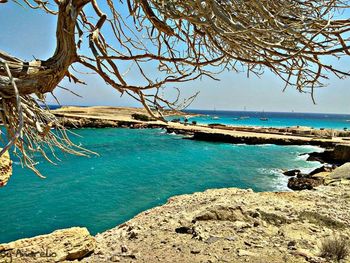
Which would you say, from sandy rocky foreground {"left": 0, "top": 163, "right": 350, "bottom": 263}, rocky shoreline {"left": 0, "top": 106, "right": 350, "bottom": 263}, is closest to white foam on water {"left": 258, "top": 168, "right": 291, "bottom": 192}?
rocky shoreline {"left": 0, "top": 106, "right": 350, "bottom": 263}

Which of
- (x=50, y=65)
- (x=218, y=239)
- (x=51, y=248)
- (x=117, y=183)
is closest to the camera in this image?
(x=50, y=65)

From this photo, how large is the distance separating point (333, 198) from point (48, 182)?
12.5 metres

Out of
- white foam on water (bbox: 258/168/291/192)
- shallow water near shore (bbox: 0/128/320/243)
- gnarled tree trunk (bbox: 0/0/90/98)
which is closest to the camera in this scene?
gnarled tree trunk (bbox: 0/0/90/98)

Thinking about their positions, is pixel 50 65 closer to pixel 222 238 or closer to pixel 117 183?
pixel 222 238

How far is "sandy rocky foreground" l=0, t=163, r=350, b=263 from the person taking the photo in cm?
485

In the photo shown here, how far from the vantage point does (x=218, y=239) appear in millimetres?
5344

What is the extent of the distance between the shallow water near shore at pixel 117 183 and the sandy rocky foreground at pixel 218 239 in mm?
4283

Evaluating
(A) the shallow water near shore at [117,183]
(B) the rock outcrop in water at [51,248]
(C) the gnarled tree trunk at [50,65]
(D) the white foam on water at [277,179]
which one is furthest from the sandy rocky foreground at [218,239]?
(D) the white foam on water at [277,179]

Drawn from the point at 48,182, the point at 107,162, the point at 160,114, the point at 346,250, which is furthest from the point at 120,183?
the point at 160,114

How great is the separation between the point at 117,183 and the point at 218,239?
36.9 feet

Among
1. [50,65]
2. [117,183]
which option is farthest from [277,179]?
[50,65]

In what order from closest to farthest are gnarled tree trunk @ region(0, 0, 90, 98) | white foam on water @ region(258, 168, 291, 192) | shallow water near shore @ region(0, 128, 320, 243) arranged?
1. gnarled tree trunk @ region(0, 0, 90, 98)
2. shallow water near shore @ region(0, 128, 320, 243)
3. white foam on water @ region(258, 168, 291, 192)

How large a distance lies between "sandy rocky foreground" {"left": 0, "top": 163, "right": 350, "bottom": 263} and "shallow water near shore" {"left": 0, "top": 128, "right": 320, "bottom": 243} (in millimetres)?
4283

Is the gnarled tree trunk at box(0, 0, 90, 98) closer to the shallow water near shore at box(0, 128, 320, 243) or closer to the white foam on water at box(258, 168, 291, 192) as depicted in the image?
the shallow water near shore at box(0, 128, 320, 243)
